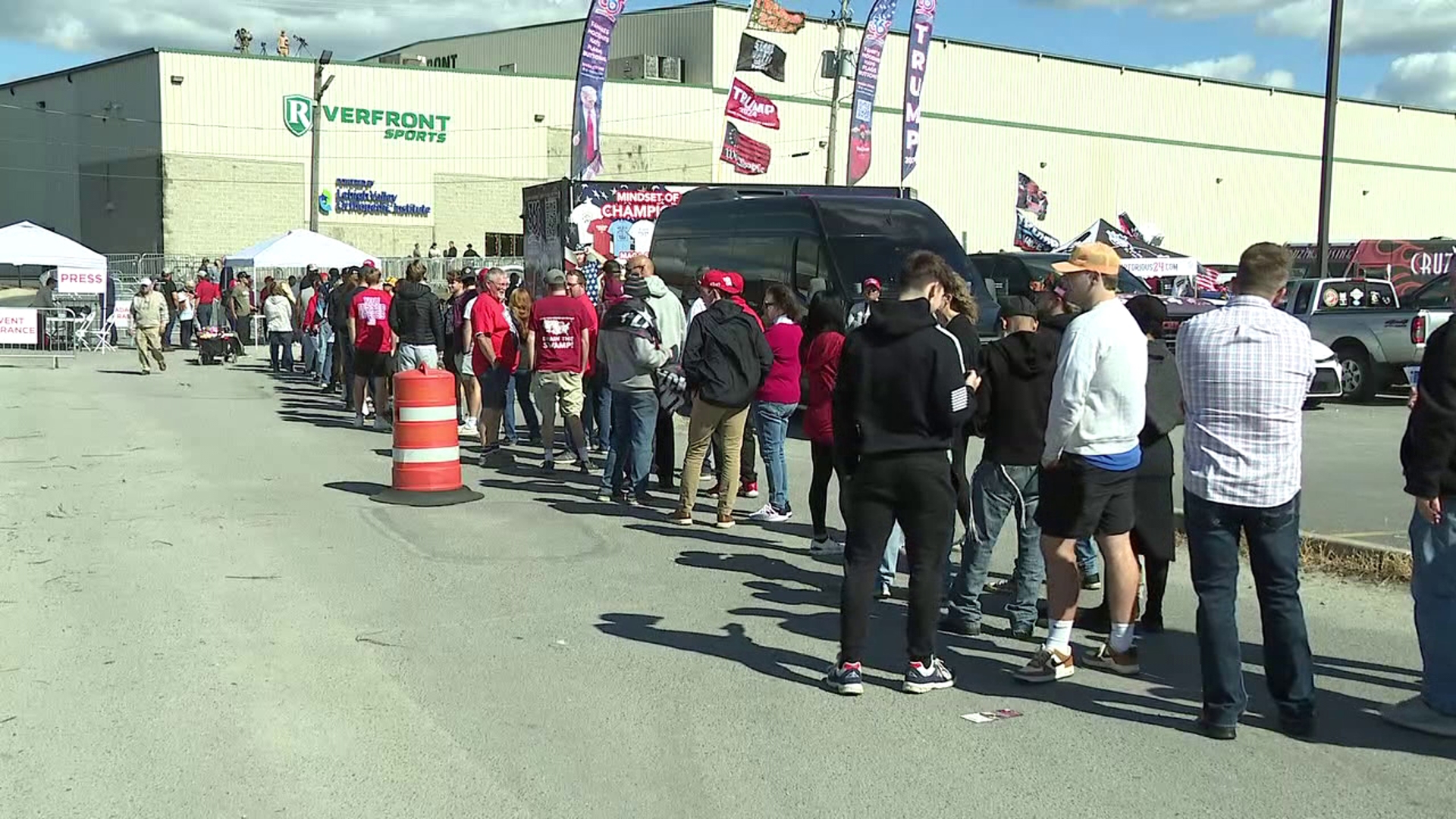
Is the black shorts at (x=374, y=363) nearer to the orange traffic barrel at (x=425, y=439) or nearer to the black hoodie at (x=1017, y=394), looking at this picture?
the orange traffic barrel at (x=425, y=439)

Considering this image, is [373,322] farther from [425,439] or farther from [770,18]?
[770,18]

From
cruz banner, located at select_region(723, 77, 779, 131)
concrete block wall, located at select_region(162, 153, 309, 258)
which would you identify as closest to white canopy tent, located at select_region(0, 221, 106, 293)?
cruz banner, located at select_region(723, 77, 779, 131)

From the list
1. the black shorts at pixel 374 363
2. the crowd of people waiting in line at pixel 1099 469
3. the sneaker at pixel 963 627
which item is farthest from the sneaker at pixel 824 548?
the black shorts at pixel 374 363

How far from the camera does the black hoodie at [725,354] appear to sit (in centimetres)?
1012

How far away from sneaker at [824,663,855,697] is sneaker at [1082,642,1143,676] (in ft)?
3.29

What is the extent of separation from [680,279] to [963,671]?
1340 cm

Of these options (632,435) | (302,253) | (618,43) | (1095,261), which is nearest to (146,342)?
(302,253)

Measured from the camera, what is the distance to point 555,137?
56.3 m

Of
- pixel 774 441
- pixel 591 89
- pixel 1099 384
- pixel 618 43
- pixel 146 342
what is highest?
pixel 618 43

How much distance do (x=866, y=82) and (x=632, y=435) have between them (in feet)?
95.0

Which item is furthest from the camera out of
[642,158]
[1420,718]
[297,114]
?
[642,158]

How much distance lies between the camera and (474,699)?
6250 millimetres

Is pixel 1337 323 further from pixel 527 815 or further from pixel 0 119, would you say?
pixel 0 119

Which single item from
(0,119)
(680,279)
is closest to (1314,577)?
(680,279)
